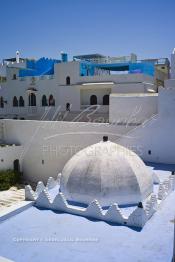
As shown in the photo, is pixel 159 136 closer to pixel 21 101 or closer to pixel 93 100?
pixel 93 100

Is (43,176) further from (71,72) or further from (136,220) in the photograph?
(136,220)

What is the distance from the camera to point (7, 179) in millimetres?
21656

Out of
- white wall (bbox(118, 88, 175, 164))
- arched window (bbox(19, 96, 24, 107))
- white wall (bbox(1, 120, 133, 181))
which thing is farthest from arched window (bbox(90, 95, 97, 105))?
white wall (bbox(118, 88, 175, 164))

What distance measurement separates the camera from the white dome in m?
11.6

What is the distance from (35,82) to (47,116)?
4.14m

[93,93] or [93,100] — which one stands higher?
[93,93]

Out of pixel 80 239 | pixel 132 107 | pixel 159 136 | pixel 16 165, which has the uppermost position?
pixel 132 107

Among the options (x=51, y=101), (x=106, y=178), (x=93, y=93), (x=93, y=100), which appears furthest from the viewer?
(x=51, y=101)

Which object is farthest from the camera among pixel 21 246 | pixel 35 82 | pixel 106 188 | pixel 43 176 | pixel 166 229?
pixel 35 82

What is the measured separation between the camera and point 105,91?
1081 inches

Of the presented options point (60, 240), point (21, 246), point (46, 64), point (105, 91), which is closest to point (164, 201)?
point (60, 240)

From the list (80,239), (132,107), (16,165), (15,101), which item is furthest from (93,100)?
(80,239)

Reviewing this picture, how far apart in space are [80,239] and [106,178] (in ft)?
9.04

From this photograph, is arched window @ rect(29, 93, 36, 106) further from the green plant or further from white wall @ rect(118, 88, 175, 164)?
white wall @ rect(118, 88, 175, 164)
